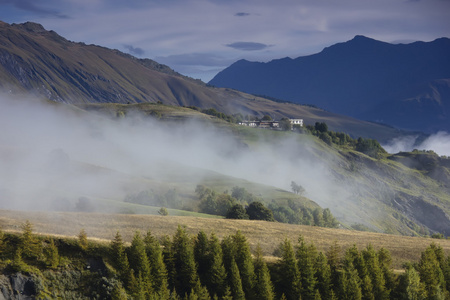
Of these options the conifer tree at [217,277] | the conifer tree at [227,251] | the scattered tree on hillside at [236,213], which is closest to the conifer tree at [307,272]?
the conifer tree at [227,251]

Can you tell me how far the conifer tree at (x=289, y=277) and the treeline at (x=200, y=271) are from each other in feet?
0.45

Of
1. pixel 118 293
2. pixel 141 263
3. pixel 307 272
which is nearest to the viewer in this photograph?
pixel 118 293

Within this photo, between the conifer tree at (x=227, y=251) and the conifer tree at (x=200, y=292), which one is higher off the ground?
the conifer tree at (x=227, y=251)

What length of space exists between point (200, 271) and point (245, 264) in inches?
275

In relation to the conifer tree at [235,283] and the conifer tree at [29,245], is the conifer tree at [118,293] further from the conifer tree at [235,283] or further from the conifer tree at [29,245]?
the conifer tree at [235,283]

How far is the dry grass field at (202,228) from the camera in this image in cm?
6762

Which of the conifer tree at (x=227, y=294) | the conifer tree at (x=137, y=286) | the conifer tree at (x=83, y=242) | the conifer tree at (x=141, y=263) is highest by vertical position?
the conifer tree at (x=83, y=242)

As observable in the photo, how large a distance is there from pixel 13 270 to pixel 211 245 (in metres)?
26.4

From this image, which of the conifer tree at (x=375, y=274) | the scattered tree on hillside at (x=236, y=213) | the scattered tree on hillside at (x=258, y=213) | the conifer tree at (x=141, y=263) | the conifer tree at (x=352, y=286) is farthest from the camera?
the scattered tree on hillside at (x=258, y=213)

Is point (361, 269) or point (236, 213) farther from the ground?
point (361, 269)

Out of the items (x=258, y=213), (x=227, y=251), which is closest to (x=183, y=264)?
(x=227, y=251)

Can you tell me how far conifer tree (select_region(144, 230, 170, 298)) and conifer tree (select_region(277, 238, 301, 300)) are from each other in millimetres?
16741

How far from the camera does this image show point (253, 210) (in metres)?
122

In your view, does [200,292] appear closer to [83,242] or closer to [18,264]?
[83,242]
